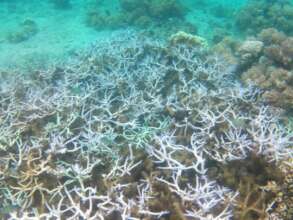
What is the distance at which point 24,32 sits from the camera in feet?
31.7

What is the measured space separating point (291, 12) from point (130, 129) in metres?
7.37

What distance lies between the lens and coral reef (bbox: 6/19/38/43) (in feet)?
31.0

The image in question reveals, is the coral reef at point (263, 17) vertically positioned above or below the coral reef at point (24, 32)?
above

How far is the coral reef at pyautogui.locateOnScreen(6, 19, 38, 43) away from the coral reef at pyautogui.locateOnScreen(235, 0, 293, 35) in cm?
592

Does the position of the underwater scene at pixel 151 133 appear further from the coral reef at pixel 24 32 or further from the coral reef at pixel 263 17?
the coral reef at pixel 24 32

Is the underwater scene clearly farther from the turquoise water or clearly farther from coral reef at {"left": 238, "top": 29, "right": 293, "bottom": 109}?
the turquoise water

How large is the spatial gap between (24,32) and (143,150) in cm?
745

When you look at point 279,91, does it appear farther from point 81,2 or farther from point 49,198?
point 81,2

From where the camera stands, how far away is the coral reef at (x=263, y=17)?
359 inches

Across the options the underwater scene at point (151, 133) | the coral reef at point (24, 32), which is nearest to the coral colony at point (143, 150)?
the underwater scene at point (151, 133)

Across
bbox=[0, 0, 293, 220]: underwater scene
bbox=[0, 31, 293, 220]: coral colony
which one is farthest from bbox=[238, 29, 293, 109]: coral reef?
bbox=[0, 31, 293, 220]: coral colony

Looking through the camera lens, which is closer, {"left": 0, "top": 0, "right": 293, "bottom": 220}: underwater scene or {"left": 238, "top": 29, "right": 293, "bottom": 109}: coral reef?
{"left": 0, "top": 0, "right": 293, "bottom": 220}: underwater scene

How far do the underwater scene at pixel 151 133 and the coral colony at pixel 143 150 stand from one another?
0.01 meters

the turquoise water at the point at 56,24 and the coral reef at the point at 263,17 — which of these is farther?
the coral reef at the point at 263,17
